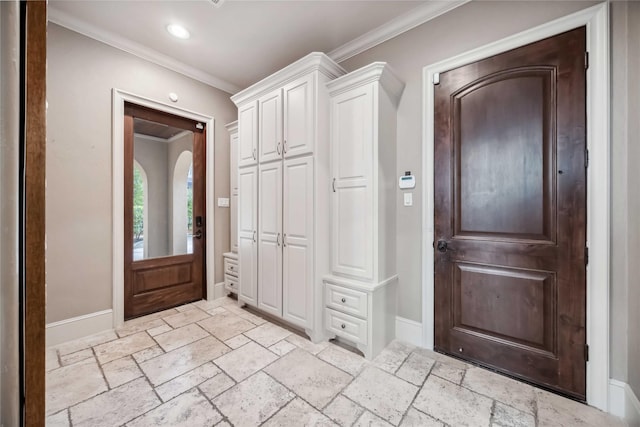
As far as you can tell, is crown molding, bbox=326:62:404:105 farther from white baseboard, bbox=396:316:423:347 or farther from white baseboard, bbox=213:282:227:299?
white baseboard, bbox=213:282:227:299

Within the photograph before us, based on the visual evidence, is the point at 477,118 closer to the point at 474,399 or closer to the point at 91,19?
the point at 474,399

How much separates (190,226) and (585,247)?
375 centimetres

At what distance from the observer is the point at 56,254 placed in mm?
2311

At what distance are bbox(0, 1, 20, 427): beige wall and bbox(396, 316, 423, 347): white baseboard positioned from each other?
2383 mm

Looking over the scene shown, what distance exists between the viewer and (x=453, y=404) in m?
1.60

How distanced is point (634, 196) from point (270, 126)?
2.72 metres

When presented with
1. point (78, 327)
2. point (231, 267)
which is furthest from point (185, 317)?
point (78, 327)

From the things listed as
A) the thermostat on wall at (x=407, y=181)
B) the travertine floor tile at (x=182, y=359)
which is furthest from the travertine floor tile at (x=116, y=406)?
the thermostat on wall at (x=407, y=181)

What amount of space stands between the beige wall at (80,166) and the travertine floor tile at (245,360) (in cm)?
151

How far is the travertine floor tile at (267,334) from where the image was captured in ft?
7.73

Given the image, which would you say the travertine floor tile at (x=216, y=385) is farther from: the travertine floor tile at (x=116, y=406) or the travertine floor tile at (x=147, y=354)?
the travertine floor tile at (x=147, y=354)

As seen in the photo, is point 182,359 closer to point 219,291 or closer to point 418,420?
point 219,291

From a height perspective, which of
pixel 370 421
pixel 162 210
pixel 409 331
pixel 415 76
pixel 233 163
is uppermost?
pixel 415 76

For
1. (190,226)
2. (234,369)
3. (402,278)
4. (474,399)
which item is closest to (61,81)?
(190,226)
